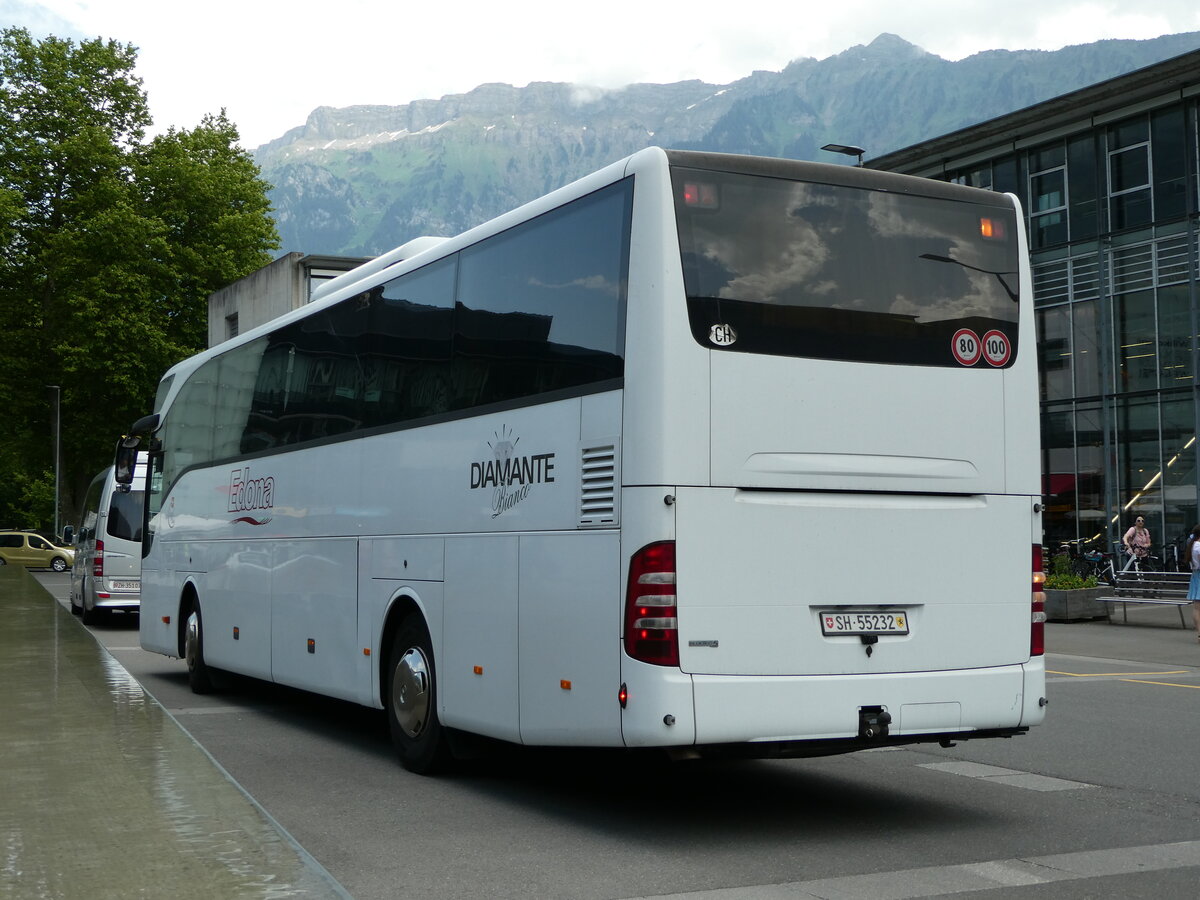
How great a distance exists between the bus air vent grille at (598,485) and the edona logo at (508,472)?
36 centimetres

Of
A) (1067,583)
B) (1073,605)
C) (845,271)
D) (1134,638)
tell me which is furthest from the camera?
(1067,583)

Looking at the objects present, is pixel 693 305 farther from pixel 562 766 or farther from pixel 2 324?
pixel 2 324

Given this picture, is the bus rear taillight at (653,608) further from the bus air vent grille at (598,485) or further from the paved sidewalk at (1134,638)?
the paved sidewalk at (1134,638)

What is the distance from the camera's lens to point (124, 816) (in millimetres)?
7262

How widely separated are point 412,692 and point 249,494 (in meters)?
4.21

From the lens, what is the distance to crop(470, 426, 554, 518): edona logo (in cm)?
786

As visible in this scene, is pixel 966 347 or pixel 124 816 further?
pixel 966 347

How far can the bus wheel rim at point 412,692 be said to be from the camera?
30.1ft

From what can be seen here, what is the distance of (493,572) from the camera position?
8328 mm

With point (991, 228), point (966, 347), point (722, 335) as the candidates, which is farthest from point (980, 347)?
point (722, 335)

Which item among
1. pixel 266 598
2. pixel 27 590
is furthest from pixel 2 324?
pixel 266 598

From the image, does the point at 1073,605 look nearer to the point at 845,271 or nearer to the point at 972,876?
the point at 845,271

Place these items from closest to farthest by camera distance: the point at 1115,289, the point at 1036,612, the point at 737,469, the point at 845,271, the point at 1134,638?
the point at 737,469, the point at 845,271, the point at 1036,612, the point at 1134,638, the point at 1115,289

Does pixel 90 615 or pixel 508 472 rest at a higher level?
pixel 508 472
